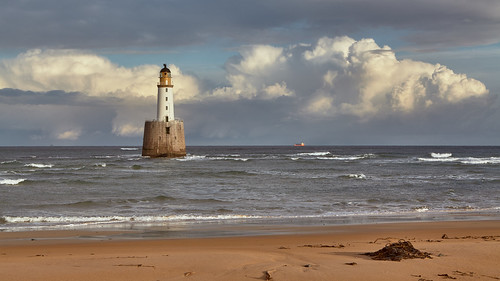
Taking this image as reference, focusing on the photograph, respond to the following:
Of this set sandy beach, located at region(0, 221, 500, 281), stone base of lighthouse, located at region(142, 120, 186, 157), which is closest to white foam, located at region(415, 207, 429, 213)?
sandy beach, located at region(0, 221, 500, 281)

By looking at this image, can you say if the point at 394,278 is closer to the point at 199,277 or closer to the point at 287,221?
the point at 199,277

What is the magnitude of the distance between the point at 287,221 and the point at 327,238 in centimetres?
416

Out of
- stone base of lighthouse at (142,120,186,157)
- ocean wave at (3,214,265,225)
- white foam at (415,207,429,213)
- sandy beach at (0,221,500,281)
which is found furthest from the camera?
stone base of lighthouse at (142,120,186,157)

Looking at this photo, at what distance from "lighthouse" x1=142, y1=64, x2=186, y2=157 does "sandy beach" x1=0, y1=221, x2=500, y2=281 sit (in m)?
48.0

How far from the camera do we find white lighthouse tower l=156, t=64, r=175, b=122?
62219 mm

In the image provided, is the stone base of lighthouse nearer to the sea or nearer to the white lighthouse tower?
the white lighthouse tower

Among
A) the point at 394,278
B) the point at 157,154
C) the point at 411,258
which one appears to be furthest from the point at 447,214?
the point at 157,154

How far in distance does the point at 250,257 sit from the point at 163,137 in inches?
2097

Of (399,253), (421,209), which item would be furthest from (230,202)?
(399,253)

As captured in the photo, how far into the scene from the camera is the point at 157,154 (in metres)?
62.2

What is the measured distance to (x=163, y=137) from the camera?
62.0m

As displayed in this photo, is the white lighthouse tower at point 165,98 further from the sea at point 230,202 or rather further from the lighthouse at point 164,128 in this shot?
the sea at point 230,202

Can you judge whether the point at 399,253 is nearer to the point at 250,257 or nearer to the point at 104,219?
the point at 250,257

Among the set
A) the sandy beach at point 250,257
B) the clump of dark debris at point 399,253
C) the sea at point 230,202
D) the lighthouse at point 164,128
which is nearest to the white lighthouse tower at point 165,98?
the lighthouse at point 164,128
